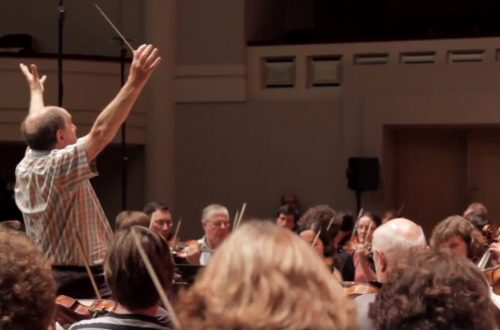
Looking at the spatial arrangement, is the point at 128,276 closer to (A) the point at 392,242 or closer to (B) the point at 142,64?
(B) the point at 142,64

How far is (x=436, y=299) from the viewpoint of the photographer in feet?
6.71

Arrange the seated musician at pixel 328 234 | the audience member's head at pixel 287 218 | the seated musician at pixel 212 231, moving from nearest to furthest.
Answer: the seated musician at pixel 328 234 < the seated musician at pixel 212 231 < the audience member's head at pixel 287 218

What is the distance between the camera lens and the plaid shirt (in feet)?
12.4

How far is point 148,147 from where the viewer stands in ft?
42.6

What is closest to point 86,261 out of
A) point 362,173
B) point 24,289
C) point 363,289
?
point 363,289

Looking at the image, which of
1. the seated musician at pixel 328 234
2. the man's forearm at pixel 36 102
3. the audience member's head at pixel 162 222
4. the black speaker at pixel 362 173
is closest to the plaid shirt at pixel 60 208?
the man's forearm at pixel 36 102

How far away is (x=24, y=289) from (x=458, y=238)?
3163mm

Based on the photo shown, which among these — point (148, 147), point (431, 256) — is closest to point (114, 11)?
point (148, 147)

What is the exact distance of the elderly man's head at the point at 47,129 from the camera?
12.6ft

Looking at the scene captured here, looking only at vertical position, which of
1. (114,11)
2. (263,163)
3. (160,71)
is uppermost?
(114,11)

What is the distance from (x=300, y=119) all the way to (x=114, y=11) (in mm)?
3189

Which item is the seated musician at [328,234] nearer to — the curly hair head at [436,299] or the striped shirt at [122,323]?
the striped shirt at [122,323]

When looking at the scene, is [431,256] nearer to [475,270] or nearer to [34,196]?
[475,270]

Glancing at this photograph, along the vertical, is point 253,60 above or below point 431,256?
above
